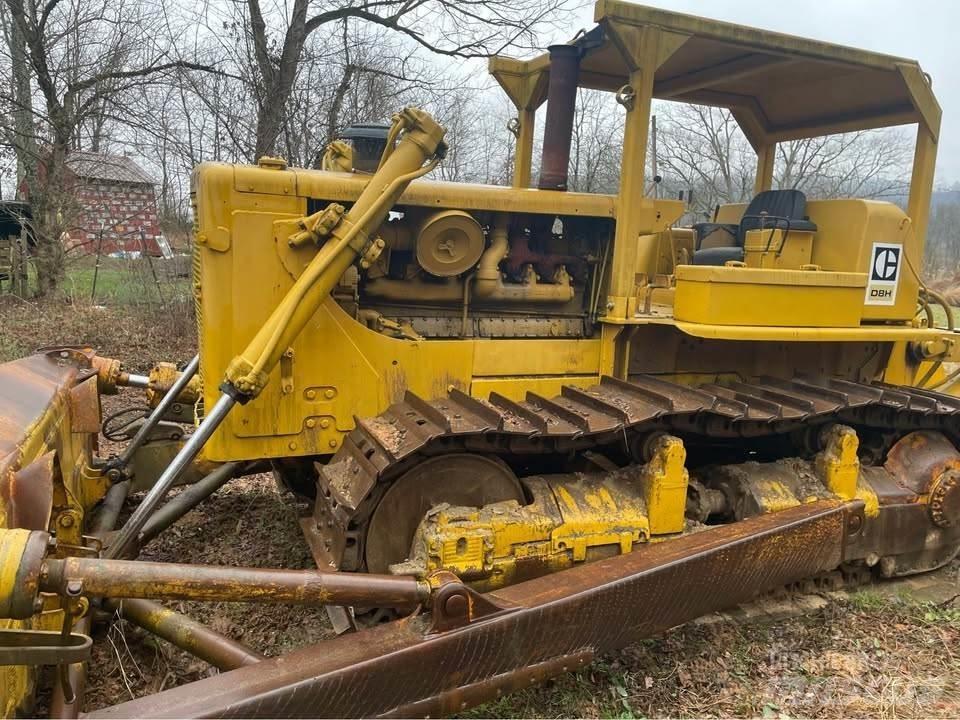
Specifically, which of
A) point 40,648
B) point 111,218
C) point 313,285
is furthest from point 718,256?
point 111,218

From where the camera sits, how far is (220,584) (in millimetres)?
2148

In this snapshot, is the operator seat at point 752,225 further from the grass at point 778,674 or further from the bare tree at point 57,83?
the bare tree at point 57,83

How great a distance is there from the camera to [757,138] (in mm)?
5340

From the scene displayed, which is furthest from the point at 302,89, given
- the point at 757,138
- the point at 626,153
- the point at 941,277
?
the point at 941,277

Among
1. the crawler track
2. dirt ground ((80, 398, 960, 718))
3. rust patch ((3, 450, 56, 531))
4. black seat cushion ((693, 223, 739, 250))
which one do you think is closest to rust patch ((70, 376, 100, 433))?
dirt ground ((80, 398, 960, 718))

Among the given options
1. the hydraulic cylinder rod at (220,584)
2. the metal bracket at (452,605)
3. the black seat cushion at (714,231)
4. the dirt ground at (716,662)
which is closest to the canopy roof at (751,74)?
the black seat cushion at (714,231)

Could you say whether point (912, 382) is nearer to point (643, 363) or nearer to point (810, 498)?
point (810, 498)

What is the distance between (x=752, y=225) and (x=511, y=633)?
3.00 meters

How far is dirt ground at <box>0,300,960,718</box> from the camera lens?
2975 mm

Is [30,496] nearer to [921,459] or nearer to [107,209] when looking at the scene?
[921,459]

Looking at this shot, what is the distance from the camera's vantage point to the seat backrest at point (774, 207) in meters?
4.34

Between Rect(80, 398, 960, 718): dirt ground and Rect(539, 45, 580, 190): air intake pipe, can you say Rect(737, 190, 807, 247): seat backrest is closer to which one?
Rect(539, 45, 580, 190): air intake pipe

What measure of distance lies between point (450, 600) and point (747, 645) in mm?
1703

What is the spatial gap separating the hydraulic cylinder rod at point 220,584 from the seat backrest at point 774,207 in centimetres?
314
